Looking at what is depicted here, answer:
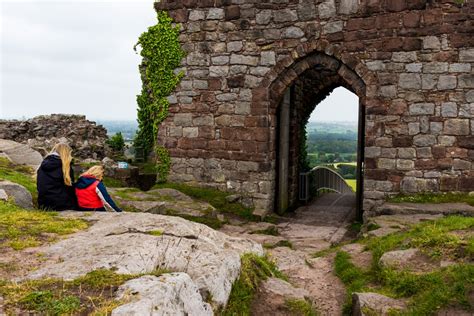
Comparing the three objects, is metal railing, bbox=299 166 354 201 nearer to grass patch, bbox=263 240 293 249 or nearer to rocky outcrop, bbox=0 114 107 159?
grass patch, bbox=263 240 293 249

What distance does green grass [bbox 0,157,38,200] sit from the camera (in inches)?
270

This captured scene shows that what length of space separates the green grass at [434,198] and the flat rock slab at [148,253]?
5.18 meters

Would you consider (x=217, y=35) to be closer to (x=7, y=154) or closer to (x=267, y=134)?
(x=267, y=134)

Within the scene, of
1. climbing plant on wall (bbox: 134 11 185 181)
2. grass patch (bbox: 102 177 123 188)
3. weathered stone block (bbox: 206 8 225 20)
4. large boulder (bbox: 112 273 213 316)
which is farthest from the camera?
grass patch (bbox: 102 177 123 188)

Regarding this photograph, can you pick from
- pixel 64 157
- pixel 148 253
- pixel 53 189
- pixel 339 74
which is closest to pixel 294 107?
pixel 339 74

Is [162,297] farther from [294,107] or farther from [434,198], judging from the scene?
[294,107]

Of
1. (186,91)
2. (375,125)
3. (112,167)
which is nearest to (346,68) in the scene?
(375,125)

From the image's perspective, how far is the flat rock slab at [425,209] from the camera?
771 cm

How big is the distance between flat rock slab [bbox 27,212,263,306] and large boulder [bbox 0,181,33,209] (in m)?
1.59

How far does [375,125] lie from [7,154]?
7.30m

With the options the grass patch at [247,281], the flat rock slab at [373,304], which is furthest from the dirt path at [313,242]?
the grass patch at [247,281]

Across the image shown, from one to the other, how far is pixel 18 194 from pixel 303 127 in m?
9.53

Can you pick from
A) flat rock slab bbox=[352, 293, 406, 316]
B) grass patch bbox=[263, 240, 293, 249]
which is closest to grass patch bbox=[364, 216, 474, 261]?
flat rock slab bbox=[352, 293, 406, 316]

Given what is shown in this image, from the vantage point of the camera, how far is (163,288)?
9.19 feet
